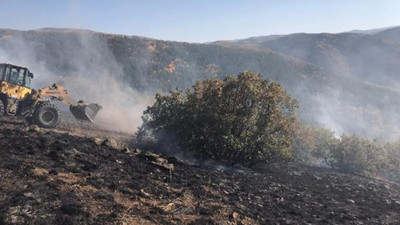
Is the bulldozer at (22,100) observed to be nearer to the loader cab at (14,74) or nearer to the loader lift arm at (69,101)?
the loader cab at (14,74)

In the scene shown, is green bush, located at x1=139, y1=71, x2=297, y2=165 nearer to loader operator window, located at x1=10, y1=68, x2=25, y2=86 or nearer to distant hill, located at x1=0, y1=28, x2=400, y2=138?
loader operator window, located at x1=10, y1=68, x2=25, y2=86

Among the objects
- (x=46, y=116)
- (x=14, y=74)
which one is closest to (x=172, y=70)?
(x=46, y=116)

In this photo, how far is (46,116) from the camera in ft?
63.3

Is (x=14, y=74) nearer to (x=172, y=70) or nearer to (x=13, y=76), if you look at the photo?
(x=13, y=76)

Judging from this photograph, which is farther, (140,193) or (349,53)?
(349,53)

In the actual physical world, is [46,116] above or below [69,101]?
below

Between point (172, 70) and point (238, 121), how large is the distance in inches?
1465

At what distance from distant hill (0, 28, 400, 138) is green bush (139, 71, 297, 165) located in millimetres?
27251

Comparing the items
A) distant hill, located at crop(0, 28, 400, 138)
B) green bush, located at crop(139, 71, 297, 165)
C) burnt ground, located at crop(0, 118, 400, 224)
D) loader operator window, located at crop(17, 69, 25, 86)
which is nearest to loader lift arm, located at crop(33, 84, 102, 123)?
loader operator window, located at crop(17, 69, 25, 86)

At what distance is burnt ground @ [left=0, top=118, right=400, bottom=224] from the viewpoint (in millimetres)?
7488

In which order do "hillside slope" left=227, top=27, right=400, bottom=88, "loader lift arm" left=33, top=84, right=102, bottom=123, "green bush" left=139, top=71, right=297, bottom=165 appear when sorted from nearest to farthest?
1. "green bush" left=139, top=71, right=297, bottom=165
2. "loader lift arm" left=33, top=84, right=102, bottom=123
3. "hillside slope" left=227, top=27, right=400, bottom=88

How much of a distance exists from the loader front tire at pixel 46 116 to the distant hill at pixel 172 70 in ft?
75.1

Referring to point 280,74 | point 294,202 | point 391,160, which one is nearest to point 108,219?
point 294,202

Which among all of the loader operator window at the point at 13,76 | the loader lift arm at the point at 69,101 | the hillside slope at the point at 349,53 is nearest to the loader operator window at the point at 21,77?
the loader operator window at the point at 13,76
